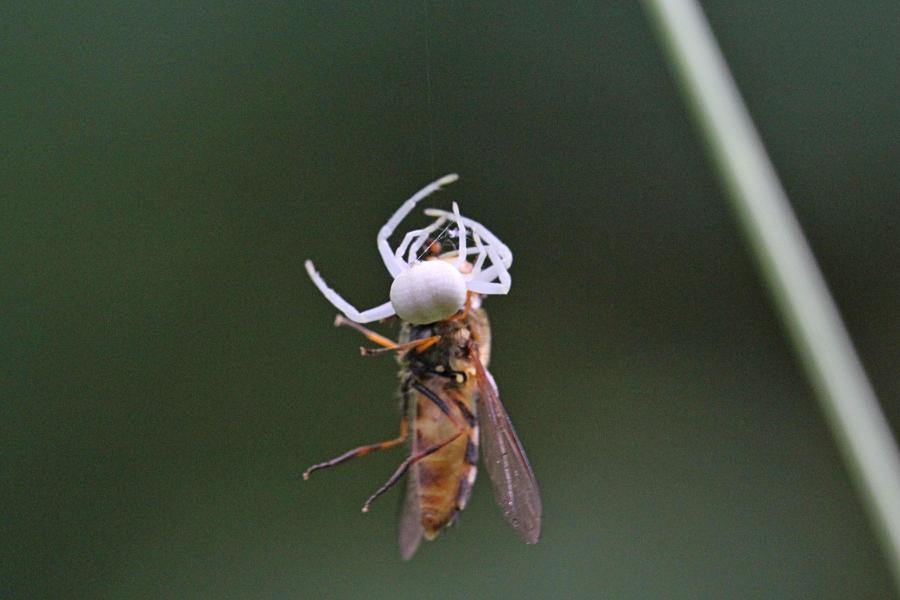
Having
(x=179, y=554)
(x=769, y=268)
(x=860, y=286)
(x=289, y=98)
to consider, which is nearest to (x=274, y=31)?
(x=289, y=98)

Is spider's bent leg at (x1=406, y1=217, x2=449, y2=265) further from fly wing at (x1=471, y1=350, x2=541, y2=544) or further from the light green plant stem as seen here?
the light green plant stem

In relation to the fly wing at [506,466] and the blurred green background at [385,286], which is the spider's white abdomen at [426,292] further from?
the blurred green background at [385,286]

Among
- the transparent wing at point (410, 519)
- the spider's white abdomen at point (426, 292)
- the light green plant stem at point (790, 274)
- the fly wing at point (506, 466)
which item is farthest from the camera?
the transparent wing at point (410, 519)

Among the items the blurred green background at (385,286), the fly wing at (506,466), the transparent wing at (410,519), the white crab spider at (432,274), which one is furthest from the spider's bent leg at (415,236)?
the blurred green background at (385,286)

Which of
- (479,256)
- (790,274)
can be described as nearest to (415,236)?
(479,256)

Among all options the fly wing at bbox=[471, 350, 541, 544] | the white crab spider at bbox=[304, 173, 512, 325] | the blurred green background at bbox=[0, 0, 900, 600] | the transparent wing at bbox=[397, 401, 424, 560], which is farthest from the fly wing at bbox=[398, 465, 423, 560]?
the blurred green background at bbox=[0, 0, 900, 600]
